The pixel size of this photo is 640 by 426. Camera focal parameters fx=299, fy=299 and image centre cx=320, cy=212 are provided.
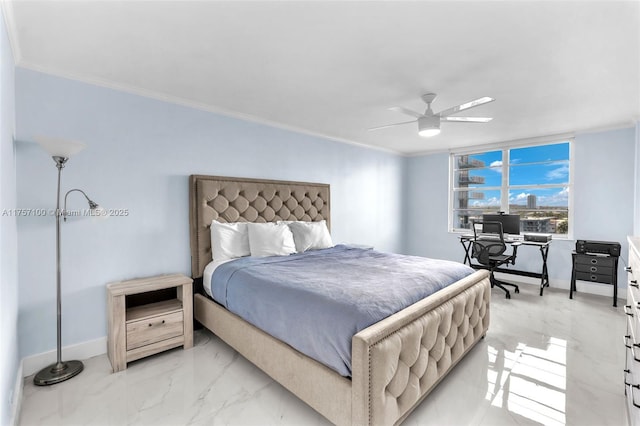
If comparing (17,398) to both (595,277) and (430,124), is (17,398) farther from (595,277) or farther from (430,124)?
(595,277)

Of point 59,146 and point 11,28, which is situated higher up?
point 11,28

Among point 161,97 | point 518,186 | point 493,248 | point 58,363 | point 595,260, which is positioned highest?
Answer: point 161,97

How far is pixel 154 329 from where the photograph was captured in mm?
2477

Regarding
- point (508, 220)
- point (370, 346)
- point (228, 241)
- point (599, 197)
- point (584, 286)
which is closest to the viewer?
point (370, 346)

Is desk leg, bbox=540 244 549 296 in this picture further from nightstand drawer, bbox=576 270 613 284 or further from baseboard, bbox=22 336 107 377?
baseboard, bbox=22 336 107 377

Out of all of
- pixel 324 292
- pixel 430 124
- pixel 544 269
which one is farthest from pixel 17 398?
pixel 544 269

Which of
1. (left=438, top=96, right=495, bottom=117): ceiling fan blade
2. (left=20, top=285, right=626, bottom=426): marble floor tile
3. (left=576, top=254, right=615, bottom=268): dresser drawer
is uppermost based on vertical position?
(left=438, top=96, right=495, bottom=117): ceiling fan blade

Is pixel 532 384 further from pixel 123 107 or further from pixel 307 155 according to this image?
pixel 123 107

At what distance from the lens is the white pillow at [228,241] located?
3053 millimetres

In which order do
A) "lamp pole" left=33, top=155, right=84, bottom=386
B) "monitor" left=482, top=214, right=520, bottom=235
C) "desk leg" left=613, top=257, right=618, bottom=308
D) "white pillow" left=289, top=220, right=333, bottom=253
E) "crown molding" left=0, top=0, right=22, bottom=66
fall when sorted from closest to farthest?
"crown molding" left=0, top=0, right=22, bottom=66, "lamp pole" left=33, top=155, right=84, bottom=386, "white pillow" left=289, top=220, right=333, bottom=253, "desk leg" left=613, top=257, right=618, bottom=308, "monitor" left=482, top=214, right=520, bottom=235

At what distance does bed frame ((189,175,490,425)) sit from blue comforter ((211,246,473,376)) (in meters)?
0.07

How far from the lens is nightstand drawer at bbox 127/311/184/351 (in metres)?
2.38

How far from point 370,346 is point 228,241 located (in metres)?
2.06

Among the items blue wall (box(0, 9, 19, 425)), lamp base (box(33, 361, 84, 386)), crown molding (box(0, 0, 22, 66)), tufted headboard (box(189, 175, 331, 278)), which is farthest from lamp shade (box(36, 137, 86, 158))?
lamp base (box(33, 361, 84, 386))
